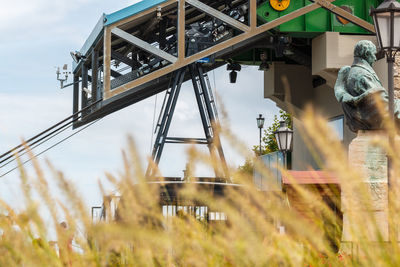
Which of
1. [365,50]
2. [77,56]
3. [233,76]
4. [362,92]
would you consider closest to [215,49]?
[233,76]

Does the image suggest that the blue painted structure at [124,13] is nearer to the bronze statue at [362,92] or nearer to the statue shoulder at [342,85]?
the statue shoulder at [342,85]

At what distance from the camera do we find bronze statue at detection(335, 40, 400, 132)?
1102 cm

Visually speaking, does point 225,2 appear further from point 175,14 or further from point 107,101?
point 107,101

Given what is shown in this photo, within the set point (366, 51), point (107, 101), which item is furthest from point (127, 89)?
point (366, 51)

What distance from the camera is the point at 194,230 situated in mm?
2830

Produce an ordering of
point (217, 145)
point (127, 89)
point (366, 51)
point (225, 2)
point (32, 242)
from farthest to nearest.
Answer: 1. point (225, 2)
2. point (127, 89)
3. point (366, 51)
4. point (217, 145)
5. point (32, 242)

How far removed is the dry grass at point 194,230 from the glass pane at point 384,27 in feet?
25.8

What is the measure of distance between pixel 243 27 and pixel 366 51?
10.2 m

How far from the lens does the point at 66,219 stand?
2.47 metres

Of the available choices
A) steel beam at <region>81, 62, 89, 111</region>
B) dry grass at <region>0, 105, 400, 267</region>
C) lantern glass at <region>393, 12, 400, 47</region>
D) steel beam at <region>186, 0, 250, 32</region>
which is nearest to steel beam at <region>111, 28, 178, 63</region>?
steel beam at <region>186, 0, 250, 32</region>

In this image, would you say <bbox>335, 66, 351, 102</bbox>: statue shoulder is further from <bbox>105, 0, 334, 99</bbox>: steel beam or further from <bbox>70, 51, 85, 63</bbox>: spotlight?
<bbox>70, 51, 85, 63</bbox>: spotlight

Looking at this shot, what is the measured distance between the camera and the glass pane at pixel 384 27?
10.4 m

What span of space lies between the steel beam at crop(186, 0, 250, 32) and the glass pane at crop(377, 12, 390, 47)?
1084 centimetres

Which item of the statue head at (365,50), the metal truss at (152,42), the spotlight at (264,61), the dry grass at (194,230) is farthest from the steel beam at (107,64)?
the dry grass at (194,230)
